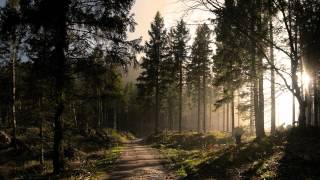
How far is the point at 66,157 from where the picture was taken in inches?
1145

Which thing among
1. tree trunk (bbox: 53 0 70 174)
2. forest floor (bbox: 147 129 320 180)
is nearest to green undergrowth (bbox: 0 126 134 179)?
tree trunk (bbox: 53 0 70 174)

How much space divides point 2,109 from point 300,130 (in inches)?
2070

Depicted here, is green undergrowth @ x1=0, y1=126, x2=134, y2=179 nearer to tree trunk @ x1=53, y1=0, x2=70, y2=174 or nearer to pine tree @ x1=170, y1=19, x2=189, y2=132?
tree trunk @ x1=53, y1=0, x2=70, y2=174

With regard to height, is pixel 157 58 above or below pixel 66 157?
above

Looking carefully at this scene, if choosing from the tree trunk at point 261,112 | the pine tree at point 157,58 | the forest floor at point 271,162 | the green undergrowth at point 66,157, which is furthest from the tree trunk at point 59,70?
→ the pine tree at point 157,58

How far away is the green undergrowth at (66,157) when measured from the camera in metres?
19.3

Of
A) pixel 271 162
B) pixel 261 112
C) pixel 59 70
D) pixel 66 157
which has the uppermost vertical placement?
pixel 59 70

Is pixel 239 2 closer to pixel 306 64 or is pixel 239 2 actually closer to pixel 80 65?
pixel 306 64

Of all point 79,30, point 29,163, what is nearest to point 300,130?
point 79,30

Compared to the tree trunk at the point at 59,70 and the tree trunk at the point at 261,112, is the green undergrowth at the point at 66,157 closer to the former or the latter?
the tree trunk at the point at 59,70

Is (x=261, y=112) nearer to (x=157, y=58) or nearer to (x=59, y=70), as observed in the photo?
(x=59, y=70)

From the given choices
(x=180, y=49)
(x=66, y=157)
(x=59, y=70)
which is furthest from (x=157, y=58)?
(x=59, y=70)

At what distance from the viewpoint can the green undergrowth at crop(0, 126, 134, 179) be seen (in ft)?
63.3

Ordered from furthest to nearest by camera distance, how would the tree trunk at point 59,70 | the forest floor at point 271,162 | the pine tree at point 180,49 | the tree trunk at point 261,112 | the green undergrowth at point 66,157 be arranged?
the pine tree at point 180,49 < the tree trunk at point 261,112 < the green undergrowth at point 66,157 < the tree trunk at point 59,70 < the forest floor at point 271,162
